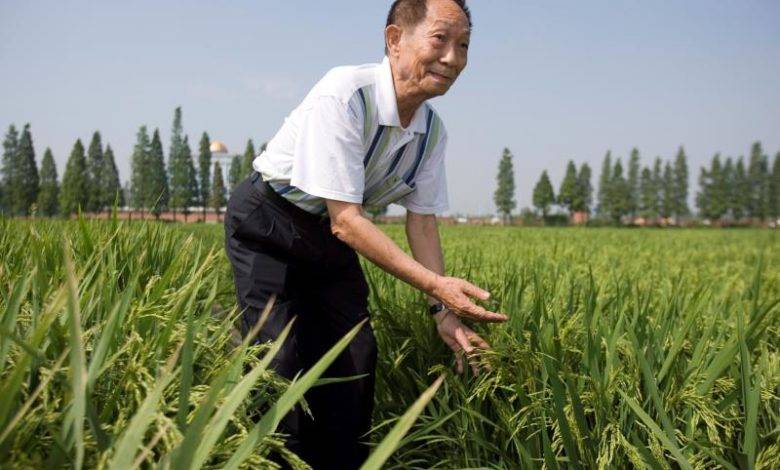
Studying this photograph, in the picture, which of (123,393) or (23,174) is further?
(23,174)

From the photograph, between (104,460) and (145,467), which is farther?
(145,467)

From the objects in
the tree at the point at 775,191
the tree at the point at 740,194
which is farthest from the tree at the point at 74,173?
the tree at the point at 775,191

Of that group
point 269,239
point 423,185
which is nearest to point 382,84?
point 423,185

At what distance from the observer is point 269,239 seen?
2182 mm

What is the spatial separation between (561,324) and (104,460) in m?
1.84

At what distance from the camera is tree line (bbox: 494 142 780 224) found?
74812 mm

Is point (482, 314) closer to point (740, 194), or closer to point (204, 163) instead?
point (204, 163)

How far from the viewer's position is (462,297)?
1793 mm

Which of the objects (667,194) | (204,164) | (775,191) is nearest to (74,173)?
(204,164)

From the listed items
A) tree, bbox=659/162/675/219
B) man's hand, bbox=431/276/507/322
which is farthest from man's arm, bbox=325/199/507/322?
tree, bbox=659/162/675/219

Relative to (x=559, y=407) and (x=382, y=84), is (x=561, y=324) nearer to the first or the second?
(x=559, y=407)

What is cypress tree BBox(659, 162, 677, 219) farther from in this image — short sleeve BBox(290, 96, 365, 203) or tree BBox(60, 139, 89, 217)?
short sleeve BBox(290, 96, 365, 203)

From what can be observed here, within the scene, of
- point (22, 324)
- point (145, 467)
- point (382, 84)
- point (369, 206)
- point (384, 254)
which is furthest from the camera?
point (369, 206)

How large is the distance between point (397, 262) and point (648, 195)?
80.3 metres
